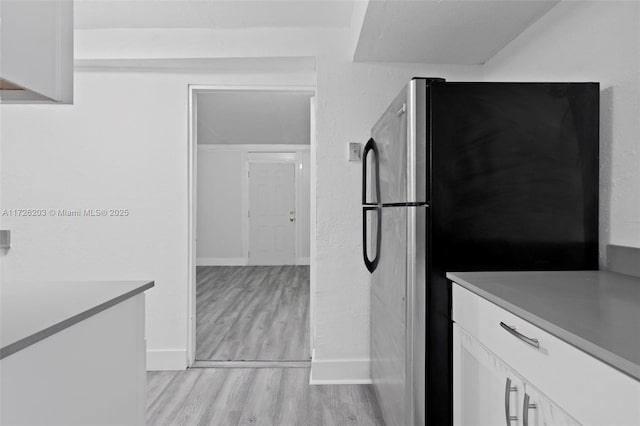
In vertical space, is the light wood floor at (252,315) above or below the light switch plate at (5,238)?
below

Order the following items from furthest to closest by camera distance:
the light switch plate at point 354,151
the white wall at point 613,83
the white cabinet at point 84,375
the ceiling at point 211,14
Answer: the light switch plate at point 354,151 → the ceiling at point 211,14 → the white wall at point 613,83 → the white cabinet at point 84,375

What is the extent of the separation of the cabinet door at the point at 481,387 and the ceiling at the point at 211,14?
1991 millimetres

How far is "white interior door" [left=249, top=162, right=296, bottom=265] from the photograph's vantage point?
775cm

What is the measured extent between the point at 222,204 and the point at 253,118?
7.47 feet

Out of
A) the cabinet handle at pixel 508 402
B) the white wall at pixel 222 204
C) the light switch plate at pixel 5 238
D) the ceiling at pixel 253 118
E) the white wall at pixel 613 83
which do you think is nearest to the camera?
the cabinet handle at pixel 508 402

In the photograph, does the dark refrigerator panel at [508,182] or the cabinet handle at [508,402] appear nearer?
the cabinet handle at [508,402]

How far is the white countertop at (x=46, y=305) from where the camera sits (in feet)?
2.64

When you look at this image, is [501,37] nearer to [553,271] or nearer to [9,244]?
[553,271]

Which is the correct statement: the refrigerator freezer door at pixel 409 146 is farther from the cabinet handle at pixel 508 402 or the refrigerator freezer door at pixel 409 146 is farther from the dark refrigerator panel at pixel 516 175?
the cabinet handle at pixel 508 402

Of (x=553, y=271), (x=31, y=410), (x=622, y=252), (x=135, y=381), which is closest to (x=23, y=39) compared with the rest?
(x=31, y=410)

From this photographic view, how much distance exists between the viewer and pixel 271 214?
307 inches

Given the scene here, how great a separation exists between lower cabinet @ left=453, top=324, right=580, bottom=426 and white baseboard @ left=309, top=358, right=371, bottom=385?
129cm

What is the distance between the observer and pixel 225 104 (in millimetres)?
5516

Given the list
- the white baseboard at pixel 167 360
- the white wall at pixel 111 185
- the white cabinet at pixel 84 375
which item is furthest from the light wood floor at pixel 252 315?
the white cabinet at pixel 84 375
